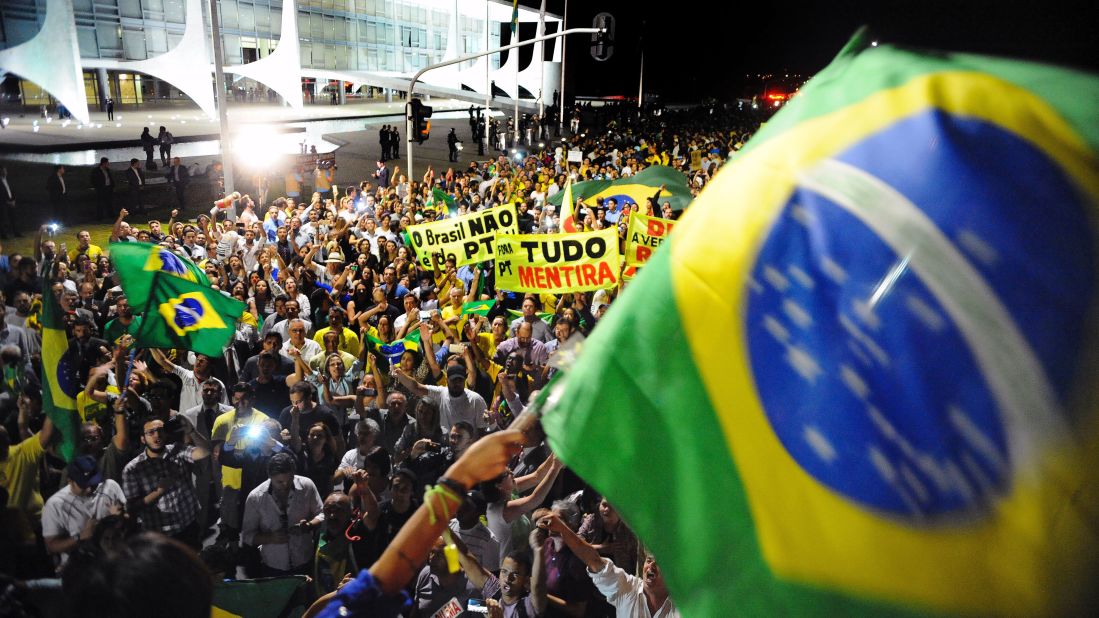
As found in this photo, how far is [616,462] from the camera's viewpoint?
2324 mm

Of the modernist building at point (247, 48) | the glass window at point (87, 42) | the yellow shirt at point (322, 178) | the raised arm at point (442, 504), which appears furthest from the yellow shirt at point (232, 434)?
the glass window at point (87, 42)

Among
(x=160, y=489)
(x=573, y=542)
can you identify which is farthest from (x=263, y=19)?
(x=573, y=542)

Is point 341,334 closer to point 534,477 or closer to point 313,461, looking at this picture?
point 313,461

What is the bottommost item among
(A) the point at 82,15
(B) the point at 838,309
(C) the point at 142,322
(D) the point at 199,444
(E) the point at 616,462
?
(D) the point at 199,444

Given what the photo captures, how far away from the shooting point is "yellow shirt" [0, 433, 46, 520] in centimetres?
489

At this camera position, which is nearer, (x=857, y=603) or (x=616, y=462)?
(x=857, y=603)

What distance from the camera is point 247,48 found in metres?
47.2

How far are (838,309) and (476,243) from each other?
7650 millimetres

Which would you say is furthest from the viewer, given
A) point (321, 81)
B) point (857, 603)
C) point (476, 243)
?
point (321, 81)

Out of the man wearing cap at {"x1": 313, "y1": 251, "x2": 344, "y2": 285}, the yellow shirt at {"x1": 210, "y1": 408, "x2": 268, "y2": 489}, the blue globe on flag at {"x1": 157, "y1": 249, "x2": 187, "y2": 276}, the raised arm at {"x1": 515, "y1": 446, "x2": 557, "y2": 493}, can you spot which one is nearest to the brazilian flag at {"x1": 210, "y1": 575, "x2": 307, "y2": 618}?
the raised arm at {"x1": 515, "y1": 446, "x2": 557, "y2": 493}

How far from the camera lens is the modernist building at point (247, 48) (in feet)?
56.3

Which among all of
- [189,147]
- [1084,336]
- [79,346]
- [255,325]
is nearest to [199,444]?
[79,346]

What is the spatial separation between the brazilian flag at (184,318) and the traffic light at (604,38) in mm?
12158

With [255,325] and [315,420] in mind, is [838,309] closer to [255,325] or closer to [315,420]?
[315,420]
